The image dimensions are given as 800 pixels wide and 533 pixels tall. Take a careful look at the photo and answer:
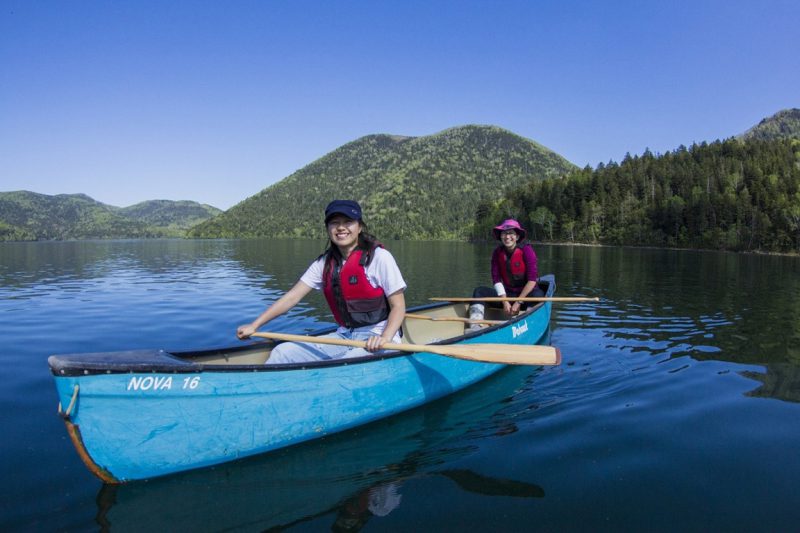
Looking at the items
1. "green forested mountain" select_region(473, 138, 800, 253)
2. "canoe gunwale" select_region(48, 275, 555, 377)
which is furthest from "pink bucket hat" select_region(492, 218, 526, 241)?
"green forested mountain" select_region(473, 138, 800, 253)

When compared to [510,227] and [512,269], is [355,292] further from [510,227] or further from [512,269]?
[512,269]

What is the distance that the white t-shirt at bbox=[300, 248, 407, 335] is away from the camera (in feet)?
18.0

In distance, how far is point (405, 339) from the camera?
8.88 m

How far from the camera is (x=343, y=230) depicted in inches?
215

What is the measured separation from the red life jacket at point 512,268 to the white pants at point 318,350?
5220mm

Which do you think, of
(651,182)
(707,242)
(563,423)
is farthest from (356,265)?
(651,182)

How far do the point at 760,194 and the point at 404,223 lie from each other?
11467 centimetres

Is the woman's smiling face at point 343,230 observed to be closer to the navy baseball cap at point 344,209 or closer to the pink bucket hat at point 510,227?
the navy baseball cap at point 344,209

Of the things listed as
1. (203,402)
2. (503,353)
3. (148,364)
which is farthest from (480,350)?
(148,364)

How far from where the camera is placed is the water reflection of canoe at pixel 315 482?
3881 millimetres

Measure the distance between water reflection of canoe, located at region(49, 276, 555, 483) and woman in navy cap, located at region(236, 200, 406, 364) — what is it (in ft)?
1.76

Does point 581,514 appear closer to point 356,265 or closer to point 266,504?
point 266,504

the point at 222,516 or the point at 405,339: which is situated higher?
the point at 405,339

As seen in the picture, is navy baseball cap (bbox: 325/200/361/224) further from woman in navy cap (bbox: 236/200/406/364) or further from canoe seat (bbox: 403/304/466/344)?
canoe seat (bbox: 403/304/466/344)
